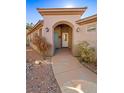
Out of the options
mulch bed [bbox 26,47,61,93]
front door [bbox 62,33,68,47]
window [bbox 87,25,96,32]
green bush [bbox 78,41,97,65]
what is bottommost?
mulch bed [bbox 26,47,61,93]

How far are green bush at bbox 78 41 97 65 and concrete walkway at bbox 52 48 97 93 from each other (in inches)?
15.3

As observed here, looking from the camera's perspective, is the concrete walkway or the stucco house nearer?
the concrete walkway

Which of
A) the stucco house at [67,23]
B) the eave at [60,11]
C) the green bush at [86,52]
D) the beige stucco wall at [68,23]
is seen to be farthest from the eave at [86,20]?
the green bush at [86,52]

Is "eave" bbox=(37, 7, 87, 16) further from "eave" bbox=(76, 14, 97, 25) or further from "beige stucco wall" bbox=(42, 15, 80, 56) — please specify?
"eave" bbox=(76, 14, 97, 25)

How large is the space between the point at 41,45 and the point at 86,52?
2.39 meters

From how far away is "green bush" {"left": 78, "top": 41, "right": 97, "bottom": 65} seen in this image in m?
5.91

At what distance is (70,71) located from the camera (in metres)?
5.29

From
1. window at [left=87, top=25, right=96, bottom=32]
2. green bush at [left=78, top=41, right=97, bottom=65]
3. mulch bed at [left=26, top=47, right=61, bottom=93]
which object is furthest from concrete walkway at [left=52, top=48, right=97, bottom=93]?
window at [left=87, top=25, right=96, bottom=32]

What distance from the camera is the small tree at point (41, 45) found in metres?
7.43

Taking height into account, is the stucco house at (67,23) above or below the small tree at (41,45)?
above

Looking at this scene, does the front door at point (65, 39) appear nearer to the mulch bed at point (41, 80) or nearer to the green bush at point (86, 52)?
the green bush at point (86, 52)

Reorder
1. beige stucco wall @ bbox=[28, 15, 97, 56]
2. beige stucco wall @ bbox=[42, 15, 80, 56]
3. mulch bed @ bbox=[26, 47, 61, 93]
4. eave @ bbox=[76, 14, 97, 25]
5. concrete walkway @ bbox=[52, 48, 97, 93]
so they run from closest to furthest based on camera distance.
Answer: mulch bed @ bbox=[26, 47, 61, 93], concrete walkway @ bbox=[52, 48, 97, 93], eave @ bbox=[76, 14, 97, 25], beige stucco wall @ bbox=[28, 15, 97, 56], beige stucco wall @ bbox=[42, 15, 80, 56]

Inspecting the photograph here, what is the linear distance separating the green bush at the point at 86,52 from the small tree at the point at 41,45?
1.69m
